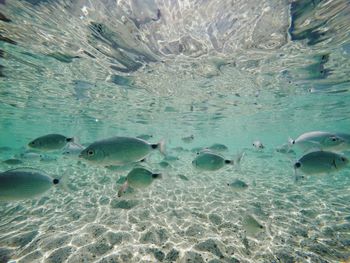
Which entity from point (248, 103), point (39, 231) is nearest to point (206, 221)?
point (39, 231)

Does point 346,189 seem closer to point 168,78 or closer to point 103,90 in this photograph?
point 168,78

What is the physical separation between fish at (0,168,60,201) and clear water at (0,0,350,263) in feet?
1.49

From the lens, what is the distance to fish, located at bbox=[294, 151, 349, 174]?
4.39 metres

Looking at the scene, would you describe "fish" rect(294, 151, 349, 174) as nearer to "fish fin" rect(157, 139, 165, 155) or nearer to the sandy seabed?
the sandy seabed

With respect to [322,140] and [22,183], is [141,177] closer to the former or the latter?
[22,183]

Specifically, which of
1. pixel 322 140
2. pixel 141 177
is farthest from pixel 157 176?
pixel 322 140

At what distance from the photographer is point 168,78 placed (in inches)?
586

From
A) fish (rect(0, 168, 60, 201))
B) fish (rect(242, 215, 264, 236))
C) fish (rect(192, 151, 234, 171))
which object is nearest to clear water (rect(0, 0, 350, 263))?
fish (rect(0, 168, 60, 201))

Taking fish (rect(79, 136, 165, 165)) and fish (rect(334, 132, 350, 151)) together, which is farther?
fish (rect(334, 132, 350, 151))

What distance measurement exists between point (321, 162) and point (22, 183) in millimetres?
6174

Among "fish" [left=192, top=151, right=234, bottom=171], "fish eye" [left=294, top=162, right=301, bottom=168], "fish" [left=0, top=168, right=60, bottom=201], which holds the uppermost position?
"fish eye" [left=294, top=162, right=301, bottom=168]

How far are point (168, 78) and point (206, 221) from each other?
10784 mm

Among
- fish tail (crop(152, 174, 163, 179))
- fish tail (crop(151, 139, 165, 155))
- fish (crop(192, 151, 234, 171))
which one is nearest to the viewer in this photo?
fish tail (crop(151, 139, 165, 155))

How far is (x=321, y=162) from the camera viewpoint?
444cm
